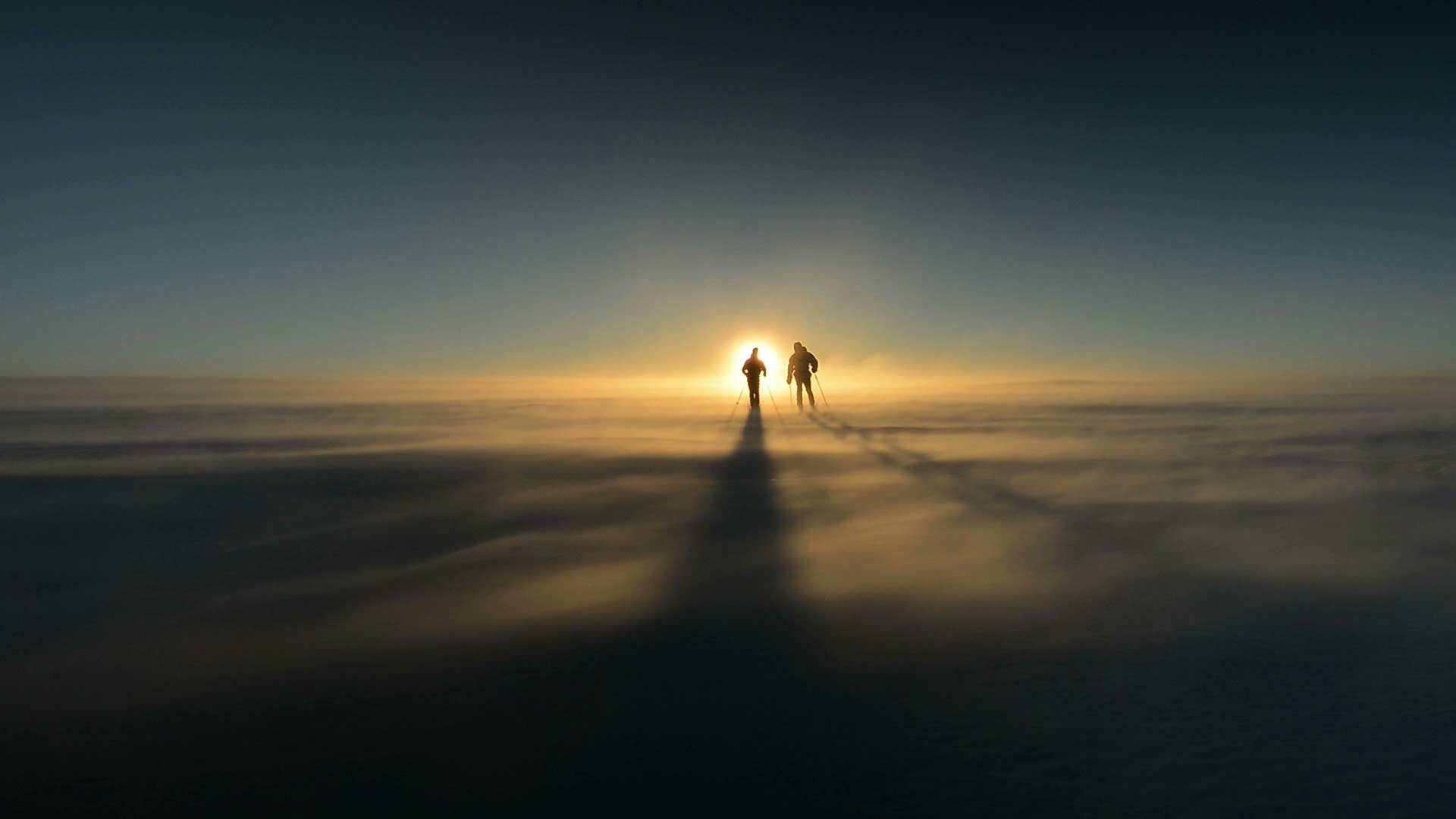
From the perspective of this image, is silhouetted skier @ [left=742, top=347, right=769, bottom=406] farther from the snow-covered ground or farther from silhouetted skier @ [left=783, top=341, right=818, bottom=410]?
the snow-covered ground

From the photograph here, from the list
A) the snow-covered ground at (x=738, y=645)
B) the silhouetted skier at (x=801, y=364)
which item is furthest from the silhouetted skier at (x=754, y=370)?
the snow-covered ground at (x=738, y=645)

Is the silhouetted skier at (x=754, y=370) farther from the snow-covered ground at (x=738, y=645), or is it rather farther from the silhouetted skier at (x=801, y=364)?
the snow-covered ground at (x=738, y=645)

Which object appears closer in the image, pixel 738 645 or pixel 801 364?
pixel 738 645

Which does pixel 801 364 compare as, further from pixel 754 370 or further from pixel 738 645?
pixel 738 645

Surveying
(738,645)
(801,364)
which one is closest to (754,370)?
(801,364)

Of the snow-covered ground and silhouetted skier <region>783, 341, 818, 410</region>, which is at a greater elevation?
silhouetted skier <region>783, 341, 818, 410</region>

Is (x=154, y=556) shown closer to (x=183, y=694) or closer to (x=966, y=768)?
(x=183, y=694)

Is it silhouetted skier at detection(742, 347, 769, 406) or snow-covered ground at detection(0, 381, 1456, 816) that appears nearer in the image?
snow-covered ground at detection(0, 381, 1456, 816)

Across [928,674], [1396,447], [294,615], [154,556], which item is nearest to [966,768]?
[928,674]

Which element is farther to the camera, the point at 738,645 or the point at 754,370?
the point at 754,370

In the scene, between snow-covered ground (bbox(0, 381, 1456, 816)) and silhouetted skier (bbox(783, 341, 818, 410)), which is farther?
silhouetted skier (bbox(783, 341, 818, 410))

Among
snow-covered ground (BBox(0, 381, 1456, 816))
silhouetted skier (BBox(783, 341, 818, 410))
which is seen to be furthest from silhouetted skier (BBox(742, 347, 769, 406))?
snow-covered ground (BBox(0, 381, 1456, 816))
